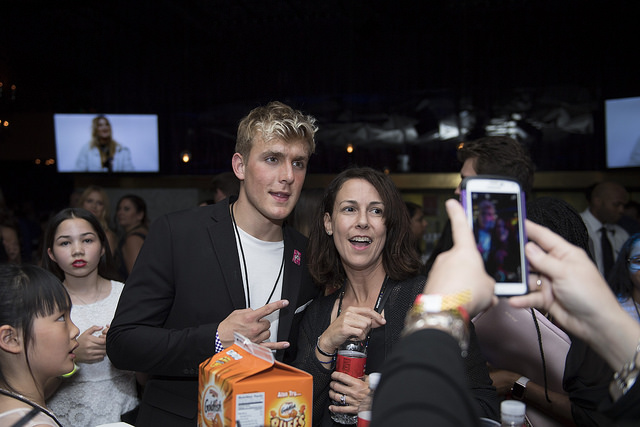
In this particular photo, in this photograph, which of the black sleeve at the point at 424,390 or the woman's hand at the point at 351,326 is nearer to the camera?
the black sleeve at the point at 424,390

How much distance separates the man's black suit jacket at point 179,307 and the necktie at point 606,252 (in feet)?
12.8

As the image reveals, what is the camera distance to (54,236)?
2.67 m

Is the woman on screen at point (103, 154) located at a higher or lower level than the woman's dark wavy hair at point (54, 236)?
higher

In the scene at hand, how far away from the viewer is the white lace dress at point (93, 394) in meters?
2.25

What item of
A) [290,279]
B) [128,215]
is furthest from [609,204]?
[128,215]

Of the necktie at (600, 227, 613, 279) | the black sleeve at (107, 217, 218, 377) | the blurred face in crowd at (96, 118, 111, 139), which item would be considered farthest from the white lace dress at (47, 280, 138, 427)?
the blurred face in crowd at (96, 118, 111, 139)

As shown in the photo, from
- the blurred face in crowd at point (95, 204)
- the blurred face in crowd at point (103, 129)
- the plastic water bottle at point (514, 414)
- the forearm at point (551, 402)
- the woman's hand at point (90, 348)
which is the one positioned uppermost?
the blurred face in crowd at point (103, 129)

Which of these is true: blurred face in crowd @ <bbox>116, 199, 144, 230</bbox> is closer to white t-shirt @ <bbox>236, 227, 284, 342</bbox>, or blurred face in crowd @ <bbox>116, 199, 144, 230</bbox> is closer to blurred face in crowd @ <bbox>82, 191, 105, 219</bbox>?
blurred face in crowd @ <bbox>82, 191, 105, 219</bbox>

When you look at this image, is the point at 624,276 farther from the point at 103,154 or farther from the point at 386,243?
the point at 103,154

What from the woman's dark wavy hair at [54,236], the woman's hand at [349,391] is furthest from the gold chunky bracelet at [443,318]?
the woman's dark wavy hair at [54,236]

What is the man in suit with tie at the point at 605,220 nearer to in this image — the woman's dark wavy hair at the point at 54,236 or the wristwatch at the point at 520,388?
the wristwatch at the point at 520,388

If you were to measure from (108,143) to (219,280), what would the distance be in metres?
7.25

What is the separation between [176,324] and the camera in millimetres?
1921

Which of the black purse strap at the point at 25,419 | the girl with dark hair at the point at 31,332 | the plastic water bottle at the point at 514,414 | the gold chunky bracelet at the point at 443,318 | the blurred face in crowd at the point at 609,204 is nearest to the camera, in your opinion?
the gold chunky bracelet at the point at 443,318
